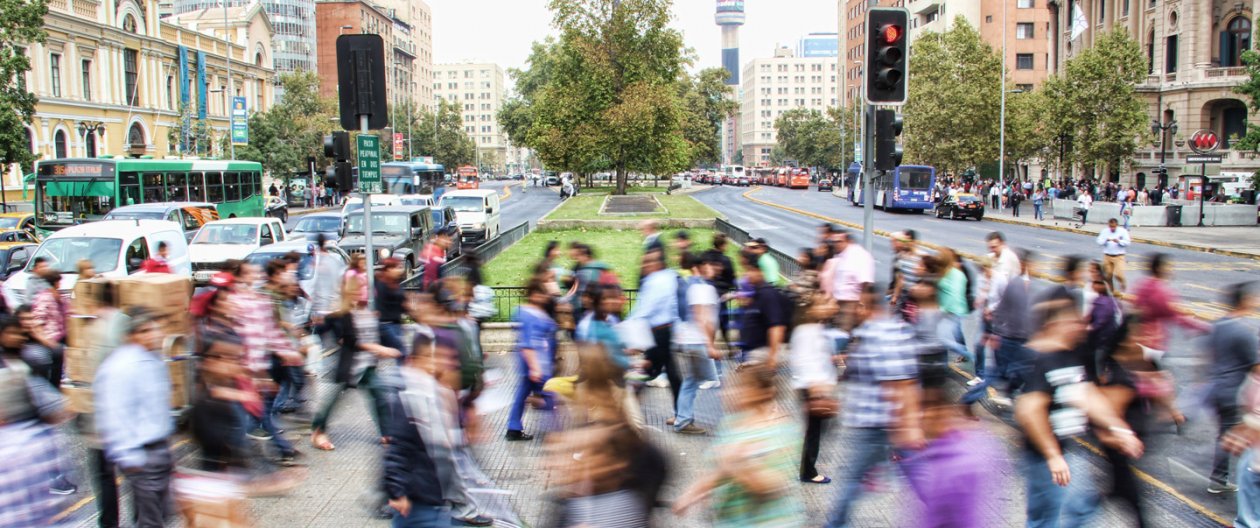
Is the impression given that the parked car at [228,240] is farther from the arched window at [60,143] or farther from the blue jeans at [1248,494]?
the arched window at [60,143]

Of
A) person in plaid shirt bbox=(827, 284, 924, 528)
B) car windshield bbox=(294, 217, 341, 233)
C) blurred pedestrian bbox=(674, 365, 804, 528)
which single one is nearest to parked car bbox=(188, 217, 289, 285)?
car windshield bbox=(294, 217, 341, 233)

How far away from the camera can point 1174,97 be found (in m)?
56.7

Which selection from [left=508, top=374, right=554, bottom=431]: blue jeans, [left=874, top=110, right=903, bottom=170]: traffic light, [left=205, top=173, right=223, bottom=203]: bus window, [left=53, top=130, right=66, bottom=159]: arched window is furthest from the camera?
[left=53, top=130, right=66, bottom=159]: arched window

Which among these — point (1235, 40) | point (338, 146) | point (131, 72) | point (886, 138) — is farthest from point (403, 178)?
point (1235, 40)

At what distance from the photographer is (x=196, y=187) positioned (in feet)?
106

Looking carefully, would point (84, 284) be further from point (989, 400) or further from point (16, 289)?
point (989, 400)

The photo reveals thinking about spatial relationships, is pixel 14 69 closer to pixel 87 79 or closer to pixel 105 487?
pixel 87 79

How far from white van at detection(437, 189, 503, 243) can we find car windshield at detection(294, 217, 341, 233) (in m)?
6.24

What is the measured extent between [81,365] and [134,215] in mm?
15644

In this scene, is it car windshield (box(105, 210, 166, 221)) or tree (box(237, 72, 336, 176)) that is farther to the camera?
tree (box(237, 72, 336, 176))

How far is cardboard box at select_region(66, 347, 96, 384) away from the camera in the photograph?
8.20 metres

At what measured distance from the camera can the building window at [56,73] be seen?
49.5 m

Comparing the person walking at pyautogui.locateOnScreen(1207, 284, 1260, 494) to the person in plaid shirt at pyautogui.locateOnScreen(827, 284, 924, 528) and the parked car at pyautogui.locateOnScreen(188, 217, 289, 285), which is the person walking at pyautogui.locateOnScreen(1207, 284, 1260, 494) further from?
the parked car at pyautogui.locateOnScreen(188, 217, 289, 285)

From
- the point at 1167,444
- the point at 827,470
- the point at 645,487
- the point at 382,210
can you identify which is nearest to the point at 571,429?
the point at 645,487
